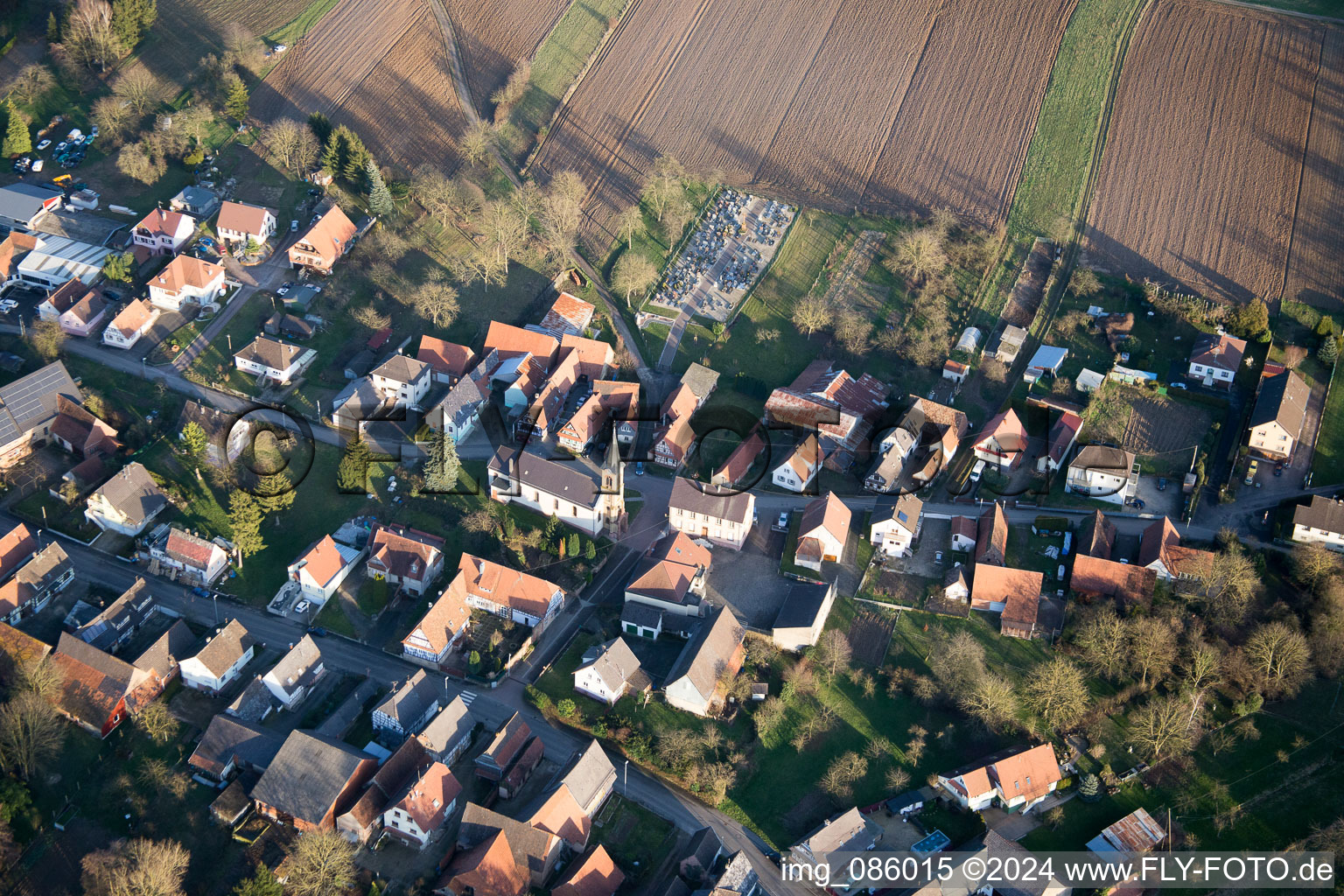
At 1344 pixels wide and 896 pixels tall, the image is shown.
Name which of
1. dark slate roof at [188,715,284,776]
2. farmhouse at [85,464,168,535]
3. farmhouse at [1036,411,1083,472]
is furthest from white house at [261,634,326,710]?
farmhouse at [1036,411,1083,472]

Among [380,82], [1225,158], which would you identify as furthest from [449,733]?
[1225,158]

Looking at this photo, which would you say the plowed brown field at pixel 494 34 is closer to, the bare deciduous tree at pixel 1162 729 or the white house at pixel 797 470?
the white house at pixel 797 470

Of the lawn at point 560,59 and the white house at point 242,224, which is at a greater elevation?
the lawn at point 560,59

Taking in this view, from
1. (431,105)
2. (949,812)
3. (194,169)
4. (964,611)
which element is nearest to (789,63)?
(431,105)

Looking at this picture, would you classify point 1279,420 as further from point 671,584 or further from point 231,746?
point 231,746

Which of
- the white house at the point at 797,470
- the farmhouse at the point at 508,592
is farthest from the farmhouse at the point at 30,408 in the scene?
the white house at the point at 797,470
